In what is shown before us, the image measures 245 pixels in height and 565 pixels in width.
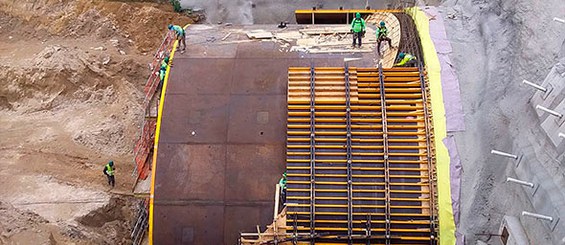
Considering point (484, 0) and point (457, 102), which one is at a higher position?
point (484, 0)

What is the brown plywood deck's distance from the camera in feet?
50.6

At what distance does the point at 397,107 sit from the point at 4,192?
1249 centimetres

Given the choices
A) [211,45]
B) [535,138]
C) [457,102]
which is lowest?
[535,138]

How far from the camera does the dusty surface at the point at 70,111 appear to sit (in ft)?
58.8

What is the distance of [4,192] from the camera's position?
1839 cm

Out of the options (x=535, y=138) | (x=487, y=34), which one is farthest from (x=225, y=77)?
(x=535, y=138)

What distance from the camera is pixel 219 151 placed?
1582 cm

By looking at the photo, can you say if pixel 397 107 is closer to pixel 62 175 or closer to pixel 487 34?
→ pixel 487 34

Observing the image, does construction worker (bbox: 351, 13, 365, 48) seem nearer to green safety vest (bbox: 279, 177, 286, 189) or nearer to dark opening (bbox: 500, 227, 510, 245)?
green safety vest (bbox: 279, 177, 286, 189)

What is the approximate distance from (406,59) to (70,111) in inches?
533

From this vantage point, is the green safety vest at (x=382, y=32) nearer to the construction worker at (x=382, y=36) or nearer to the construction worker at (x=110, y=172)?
the construction worker at (x=382, y=36)

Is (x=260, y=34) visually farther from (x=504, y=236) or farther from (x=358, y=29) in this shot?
(x=504, y=236)

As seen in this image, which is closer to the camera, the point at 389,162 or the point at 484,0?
the point at 389,162

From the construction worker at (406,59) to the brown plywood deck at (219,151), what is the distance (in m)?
3.41
